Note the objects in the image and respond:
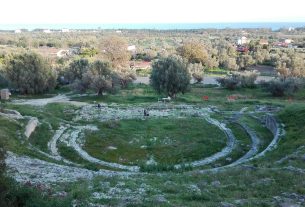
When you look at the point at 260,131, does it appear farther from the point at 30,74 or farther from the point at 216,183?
the point at 30,74

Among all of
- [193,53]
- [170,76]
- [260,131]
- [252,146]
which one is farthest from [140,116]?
[193,53]

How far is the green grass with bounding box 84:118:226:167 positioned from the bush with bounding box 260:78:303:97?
3026 cm

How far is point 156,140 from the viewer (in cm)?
4181

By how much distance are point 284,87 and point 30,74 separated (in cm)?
4793

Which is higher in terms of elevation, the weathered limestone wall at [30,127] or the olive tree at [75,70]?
the weathered limestone wall at [30,127]

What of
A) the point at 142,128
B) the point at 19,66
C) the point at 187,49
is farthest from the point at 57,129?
the point at 187,49

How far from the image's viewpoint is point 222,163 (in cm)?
3456

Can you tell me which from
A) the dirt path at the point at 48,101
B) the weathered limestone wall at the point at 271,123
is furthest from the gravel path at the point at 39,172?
the dirt path at the point at 48,101

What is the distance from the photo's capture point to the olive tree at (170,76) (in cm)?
6938

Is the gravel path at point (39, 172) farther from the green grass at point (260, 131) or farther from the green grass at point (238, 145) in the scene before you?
the green grass at point (260, 131)

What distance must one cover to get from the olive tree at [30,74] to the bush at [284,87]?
42790 mm

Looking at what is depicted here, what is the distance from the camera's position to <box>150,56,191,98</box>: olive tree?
228ft

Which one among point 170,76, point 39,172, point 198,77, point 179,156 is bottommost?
point 198,77

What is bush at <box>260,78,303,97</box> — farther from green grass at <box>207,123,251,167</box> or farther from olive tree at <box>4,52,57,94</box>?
olive tree at <box>4,52,57,94</box>
